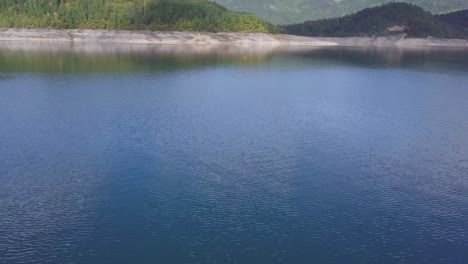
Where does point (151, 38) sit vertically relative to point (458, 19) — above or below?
below

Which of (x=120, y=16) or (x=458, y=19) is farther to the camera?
(x=458, y=19)

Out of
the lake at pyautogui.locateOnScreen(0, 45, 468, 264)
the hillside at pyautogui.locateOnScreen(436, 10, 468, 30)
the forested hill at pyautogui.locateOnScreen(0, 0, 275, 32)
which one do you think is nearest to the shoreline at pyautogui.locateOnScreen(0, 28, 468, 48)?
the forested hill at pyautogui.locateOnScreen(0, 0, 275, 32)

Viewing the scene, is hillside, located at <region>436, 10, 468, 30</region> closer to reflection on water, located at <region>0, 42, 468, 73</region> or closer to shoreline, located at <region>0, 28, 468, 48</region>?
shoreline, located at <region>0, 28, 468, 48</region>

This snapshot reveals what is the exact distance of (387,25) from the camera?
12925 centimetres

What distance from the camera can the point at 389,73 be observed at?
66000 mm

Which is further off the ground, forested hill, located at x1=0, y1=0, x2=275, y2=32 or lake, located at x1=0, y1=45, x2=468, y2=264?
forested hill, located at x1=0, y1=0, x2=275, y2=32

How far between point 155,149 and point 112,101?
13951 millimetres

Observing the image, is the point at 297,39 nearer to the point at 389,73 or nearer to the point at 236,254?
the point at 389,73

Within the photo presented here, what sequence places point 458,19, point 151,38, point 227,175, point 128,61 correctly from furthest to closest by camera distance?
point 458,19 → point 151,38 → point 128,61 → point 227,175

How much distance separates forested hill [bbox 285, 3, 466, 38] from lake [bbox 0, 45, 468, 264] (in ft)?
288

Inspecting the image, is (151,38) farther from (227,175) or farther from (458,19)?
(458,19)

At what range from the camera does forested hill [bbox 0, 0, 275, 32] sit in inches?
4058

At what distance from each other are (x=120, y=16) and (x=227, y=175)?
9077cm

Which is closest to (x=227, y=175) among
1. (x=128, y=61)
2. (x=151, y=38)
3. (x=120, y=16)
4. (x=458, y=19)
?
(x=128, y=61)
